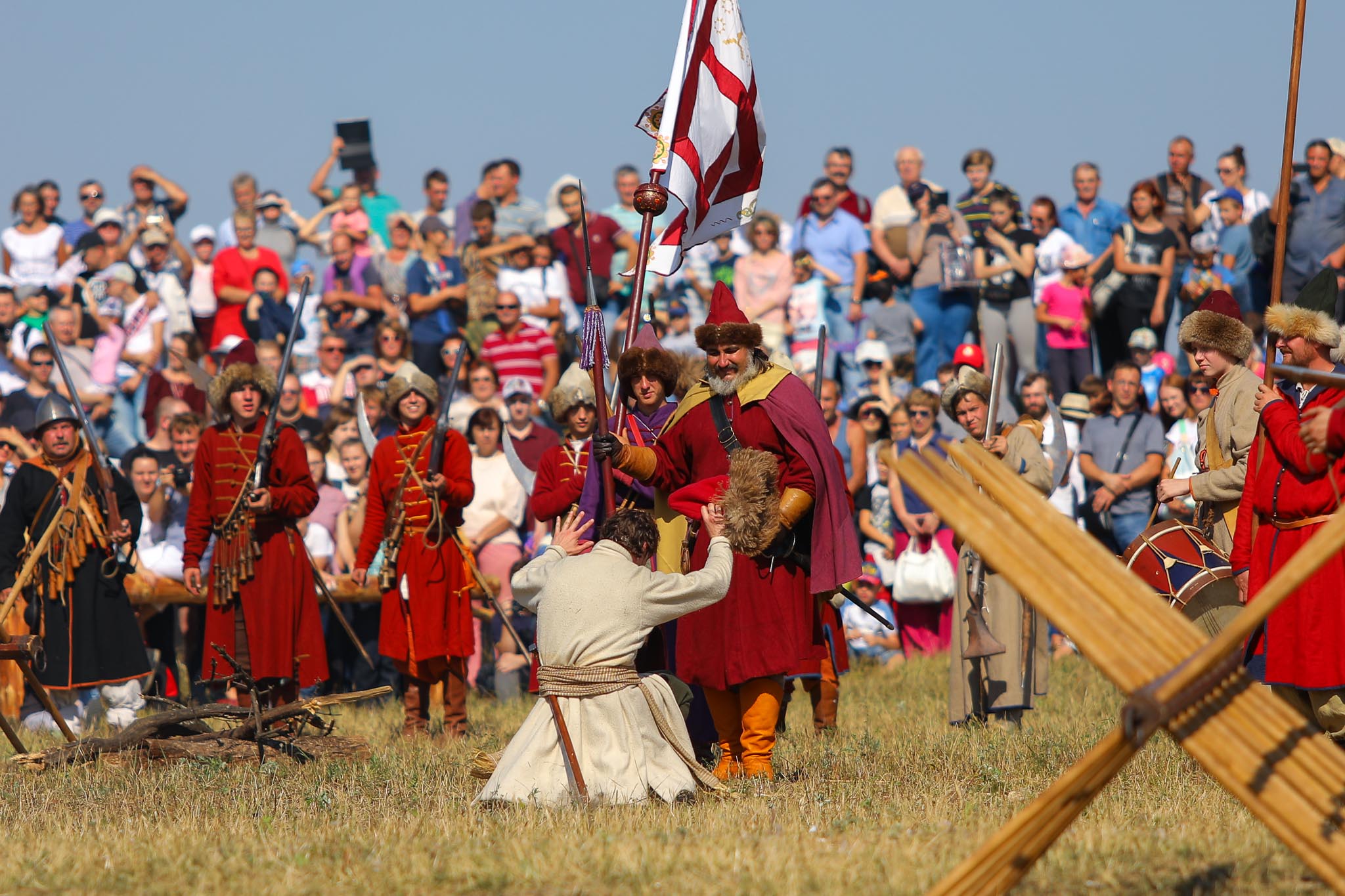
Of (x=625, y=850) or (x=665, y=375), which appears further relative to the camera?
(x=665, y=375)

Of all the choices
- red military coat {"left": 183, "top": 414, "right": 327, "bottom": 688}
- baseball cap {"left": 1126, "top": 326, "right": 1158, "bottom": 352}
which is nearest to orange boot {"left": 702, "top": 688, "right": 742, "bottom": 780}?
red military coat {"left": 183, "top": 414, "right": 327, "bottom": 688}

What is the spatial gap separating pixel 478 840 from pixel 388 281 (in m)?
10.6

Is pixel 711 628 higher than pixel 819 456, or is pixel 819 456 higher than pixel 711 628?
pixel 819 456

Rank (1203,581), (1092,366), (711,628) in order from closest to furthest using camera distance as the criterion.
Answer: (711,628)
(1203,581)
(1092,366)

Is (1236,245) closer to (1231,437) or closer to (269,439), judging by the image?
(1231,437)

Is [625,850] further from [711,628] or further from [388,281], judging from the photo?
[388,281]

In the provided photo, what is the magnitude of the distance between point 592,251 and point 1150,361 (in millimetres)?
5226

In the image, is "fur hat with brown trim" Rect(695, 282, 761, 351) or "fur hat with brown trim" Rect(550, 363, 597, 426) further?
"fur hat with brown trim" Rect(550, 363, 597, 426)

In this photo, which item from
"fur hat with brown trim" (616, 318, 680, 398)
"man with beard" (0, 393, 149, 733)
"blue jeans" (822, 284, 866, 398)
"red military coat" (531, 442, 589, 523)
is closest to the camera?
"fur hat with brown trim" (616, 318, 680, 398)

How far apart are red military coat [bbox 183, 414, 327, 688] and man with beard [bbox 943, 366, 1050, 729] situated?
12.7ft

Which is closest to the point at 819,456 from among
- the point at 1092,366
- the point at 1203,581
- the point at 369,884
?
the point at 1203,581

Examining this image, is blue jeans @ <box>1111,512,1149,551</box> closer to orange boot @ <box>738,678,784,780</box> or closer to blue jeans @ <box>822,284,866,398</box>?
blue jeans @ <box>822,284,866,398</box>

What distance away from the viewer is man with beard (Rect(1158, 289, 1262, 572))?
8.72 m

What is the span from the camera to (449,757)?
930 cm
